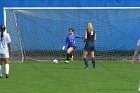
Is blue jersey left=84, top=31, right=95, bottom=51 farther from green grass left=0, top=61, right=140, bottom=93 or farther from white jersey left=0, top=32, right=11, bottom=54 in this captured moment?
white jersey left=0, top=32, right=11, bottom=54

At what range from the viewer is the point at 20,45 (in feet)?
94.7

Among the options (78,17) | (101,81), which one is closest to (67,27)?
(78,17)

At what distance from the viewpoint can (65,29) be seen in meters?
30.2

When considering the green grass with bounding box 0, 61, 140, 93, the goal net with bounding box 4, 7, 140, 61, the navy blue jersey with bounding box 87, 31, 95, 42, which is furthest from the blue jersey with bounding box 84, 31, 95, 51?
the goal net with bounding box 4, 7, 140, 61

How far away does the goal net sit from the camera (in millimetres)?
29062

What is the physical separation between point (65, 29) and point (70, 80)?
450 inches

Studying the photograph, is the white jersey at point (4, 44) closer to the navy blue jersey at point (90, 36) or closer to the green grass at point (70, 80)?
the green grass at point (70, 80)

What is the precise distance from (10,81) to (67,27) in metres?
12.1

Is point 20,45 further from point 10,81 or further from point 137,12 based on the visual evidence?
point 10,81

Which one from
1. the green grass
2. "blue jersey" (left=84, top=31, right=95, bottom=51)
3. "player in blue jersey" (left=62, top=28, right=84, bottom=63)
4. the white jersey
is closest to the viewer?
the green grass

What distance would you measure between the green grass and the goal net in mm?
4090

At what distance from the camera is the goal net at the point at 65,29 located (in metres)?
29.1

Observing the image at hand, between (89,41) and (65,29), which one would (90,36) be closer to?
(89,41)

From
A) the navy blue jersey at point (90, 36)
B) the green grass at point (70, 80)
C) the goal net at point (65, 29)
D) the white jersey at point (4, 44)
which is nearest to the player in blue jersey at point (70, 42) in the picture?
the goal net at point (65, 29)
